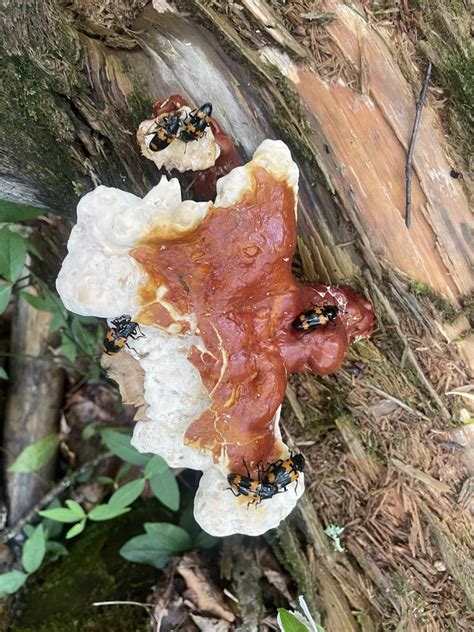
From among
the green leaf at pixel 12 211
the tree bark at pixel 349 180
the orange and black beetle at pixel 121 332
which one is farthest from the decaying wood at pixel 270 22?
the green leaf at pixel 12 211

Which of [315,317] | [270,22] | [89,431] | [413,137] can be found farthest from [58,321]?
[413,137]

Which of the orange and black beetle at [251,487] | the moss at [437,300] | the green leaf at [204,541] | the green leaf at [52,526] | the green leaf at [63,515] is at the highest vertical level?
the moss at [437,300]

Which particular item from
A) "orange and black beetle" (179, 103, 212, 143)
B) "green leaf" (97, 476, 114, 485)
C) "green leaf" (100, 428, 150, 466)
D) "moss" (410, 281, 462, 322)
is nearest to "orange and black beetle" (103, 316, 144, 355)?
"orange and black beetle" (179, 103, 212, 143)

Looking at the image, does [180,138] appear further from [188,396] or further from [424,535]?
[424,535]

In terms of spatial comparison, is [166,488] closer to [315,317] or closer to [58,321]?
[58,321]

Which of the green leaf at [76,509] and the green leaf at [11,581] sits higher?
the green leaf at [76,509]

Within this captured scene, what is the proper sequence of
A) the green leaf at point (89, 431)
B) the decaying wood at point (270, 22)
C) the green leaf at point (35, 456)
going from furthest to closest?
the green leaf at point (89, 431) → the green leaf at point (35, 456) → the decaying wood at point (270, 22)

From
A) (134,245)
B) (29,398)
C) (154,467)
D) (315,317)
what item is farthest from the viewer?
(29,398)

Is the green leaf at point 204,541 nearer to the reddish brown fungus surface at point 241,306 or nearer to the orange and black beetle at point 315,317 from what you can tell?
the reddish brown fungus surface at point 241,306

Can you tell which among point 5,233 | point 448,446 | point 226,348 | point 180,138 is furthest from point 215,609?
point 180,138
